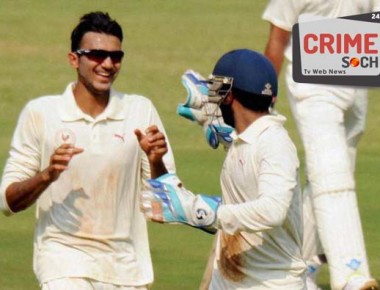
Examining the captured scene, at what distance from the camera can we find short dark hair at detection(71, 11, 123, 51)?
855 centimetres

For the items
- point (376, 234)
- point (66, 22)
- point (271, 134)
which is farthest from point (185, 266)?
point (66, 22)

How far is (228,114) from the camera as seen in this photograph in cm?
805

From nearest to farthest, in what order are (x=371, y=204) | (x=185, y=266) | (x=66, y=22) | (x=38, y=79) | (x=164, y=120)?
(x=185, y=266)
(x=371, y=204)
(x=164, y=120)
(x=38, y=79)
(x=66, y=22)

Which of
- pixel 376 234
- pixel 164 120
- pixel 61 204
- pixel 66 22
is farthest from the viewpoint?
pixel 66 22

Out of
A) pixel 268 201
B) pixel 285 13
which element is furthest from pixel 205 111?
pixel 285 13

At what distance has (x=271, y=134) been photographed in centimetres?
781

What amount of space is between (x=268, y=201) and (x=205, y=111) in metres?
1.47

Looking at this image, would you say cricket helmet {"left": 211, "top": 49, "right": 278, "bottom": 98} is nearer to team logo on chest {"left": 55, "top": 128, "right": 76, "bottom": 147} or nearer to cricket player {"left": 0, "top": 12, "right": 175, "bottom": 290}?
cricket player {"left": 0, "top": 12, "right": 175, "bottom": 290}

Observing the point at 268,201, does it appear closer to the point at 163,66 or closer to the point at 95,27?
the point at 95,27

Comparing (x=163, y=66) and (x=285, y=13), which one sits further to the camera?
(x=163, y=66)

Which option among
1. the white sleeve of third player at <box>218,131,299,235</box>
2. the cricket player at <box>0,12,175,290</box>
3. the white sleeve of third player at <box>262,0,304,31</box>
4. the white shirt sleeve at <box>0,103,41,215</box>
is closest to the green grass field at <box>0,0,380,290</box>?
the white sleeve of third player at <box>262,0,304,31</box>

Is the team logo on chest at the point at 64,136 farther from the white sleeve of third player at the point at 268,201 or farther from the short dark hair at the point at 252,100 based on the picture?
the white sleeve of third player at the point at 268,201

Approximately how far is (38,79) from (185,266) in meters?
5.59

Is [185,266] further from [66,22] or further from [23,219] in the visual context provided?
[66,22]
